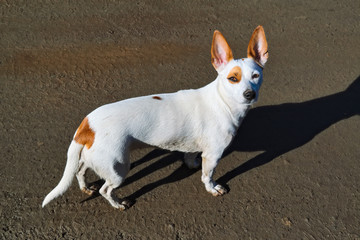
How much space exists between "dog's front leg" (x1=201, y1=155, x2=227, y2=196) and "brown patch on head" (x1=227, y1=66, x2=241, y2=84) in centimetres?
101

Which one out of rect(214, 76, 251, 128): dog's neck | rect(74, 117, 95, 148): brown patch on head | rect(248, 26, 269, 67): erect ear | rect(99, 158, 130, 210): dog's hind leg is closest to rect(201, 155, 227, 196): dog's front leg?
rect(214, 76, 251, 128): dog's neck

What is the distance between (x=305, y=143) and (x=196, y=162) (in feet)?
5.94

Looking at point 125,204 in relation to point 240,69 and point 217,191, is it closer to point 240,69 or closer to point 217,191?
point 217,191

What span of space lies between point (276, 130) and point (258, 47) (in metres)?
1.90

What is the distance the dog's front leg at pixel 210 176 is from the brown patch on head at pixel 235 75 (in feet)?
3.31

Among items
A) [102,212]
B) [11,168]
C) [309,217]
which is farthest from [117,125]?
[309,217]

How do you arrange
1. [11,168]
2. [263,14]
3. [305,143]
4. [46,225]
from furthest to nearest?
[263,14], [305,143], [11,168], [46,225]

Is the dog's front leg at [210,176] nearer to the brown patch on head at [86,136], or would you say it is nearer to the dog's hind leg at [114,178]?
the dog's hind leg at [114,178]

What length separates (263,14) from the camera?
685 cm

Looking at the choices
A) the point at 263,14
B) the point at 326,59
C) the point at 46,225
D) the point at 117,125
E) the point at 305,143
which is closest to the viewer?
the point at 117,125

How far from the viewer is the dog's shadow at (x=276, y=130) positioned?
4.34 m

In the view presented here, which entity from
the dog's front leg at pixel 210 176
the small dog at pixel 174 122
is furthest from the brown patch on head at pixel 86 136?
the dog's front leg at pixel 210 176

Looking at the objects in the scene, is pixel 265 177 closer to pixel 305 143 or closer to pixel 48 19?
pixel 305 143

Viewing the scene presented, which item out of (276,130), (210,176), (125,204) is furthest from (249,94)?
(125,204)
